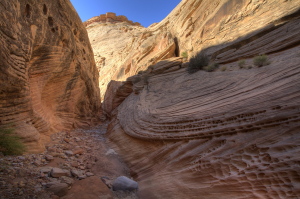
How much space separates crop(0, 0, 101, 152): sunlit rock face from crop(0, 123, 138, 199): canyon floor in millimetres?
741

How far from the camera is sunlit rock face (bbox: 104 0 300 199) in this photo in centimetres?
262

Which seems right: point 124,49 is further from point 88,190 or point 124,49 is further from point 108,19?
point 108,19

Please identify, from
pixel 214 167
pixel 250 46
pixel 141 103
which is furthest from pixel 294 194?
pixel 250 46

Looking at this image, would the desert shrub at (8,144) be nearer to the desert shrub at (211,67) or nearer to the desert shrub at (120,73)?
the desert shrub at (211,67)

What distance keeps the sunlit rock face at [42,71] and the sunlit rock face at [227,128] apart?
9.51 ft

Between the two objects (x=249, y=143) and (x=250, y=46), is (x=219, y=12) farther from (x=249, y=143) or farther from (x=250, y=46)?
(x=249, y=143)

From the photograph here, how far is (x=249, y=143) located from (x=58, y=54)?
A: 7615 millimetres

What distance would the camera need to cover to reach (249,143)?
2.92 meters

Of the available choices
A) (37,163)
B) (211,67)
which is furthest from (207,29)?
(37,163)

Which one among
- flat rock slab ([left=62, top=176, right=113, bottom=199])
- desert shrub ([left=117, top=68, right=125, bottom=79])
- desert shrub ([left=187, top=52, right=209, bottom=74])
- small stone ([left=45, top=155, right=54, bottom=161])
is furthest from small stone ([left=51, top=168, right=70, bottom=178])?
desert shrub ([left=117, top=68, right=125, bottom=79])

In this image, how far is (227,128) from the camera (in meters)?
3.35

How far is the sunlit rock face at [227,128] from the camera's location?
2615 mm

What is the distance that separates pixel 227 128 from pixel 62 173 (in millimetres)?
3609

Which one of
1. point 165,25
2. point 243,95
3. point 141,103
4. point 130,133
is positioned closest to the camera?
point 243,95
